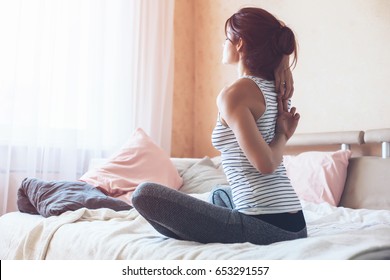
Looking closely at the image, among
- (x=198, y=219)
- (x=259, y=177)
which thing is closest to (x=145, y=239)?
(x=198, y=219)

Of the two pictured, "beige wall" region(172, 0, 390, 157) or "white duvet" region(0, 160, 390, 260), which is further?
"beige wall" region(172, 0, 390, 157)

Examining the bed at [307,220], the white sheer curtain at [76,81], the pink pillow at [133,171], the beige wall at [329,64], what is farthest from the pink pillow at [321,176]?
the white sheer curtain at [76,81]

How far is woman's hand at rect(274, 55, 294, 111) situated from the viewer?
48.9 inches

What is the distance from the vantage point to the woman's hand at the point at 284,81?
1.24m

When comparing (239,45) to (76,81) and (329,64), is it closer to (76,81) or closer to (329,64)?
(329,64)

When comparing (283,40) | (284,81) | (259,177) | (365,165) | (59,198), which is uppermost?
(283,40)

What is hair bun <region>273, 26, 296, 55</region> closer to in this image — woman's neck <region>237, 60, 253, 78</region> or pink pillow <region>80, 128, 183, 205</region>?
woman's neck <region>237, 60, 253, 78</region>

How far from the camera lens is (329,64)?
2.61 metres

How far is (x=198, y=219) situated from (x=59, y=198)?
900 millimetres

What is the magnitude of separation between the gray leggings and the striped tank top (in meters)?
0.04

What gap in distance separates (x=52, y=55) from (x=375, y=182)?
1.95 meters

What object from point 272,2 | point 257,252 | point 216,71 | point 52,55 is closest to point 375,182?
point 257,252

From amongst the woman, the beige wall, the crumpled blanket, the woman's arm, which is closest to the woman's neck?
the woman
